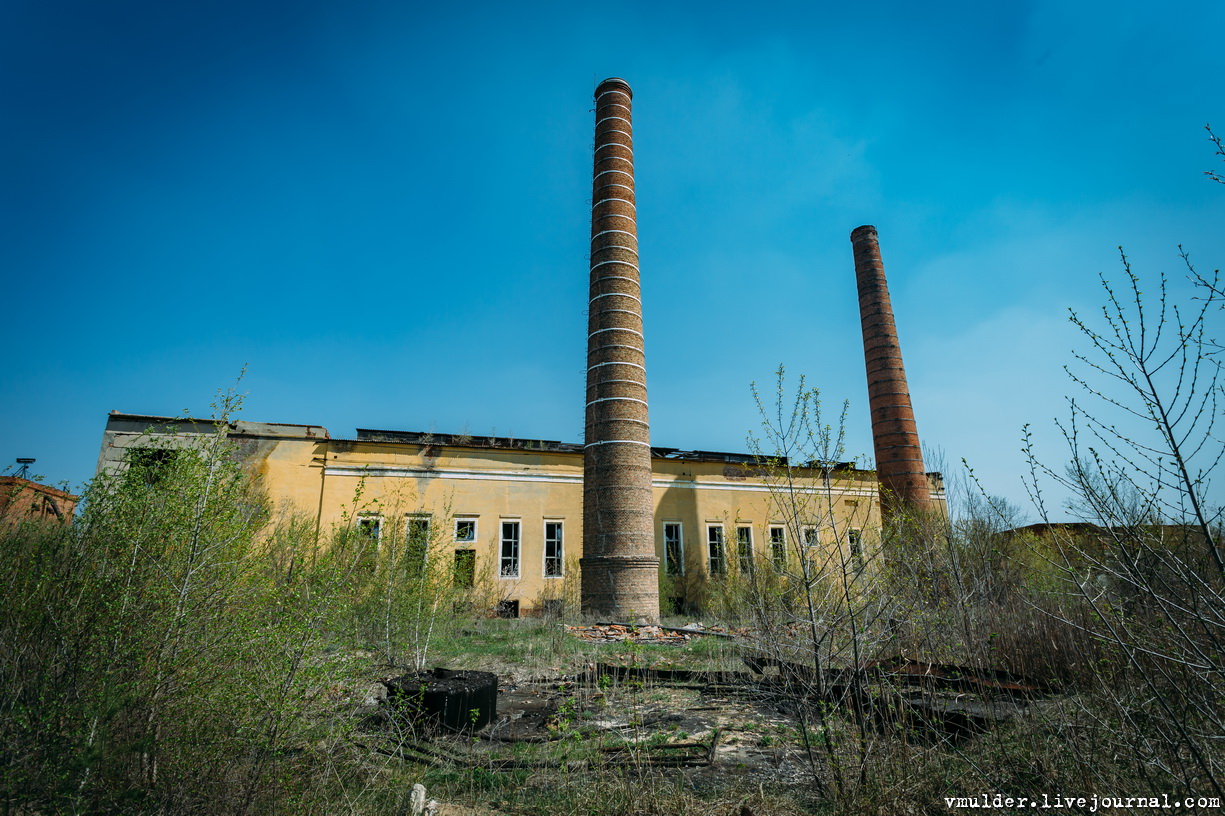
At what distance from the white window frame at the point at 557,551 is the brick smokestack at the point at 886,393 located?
9217 millimetres

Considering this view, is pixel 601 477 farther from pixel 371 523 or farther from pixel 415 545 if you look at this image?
pixel 371 523

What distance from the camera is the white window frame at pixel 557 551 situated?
16.8m

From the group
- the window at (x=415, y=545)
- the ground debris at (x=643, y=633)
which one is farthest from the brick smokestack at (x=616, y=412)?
the window at (x=415, y=545)

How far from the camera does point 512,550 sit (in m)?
16.9

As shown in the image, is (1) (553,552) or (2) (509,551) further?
(1) (553,552)

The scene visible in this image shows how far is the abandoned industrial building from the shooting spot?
13.9 m

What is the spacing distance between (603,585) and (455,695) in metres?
7.26

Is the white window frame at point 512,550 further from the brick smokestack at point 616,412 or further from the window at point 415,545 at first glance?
the brick smokestack at point 616,412

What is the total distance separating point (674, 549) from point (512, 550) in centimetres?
483

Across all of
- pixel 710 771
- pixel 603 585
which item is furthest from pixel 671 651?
pixel 710 771

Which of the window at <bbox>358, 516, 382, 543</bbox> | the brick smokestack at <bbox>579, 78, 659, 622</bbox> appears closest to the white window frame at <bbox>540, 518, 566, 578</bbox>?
the brick smokestack at <bbox>579, 78, 659, 622</bbox>

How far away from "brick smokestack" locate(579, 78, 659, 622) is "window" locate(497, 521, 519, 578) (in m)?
3.51

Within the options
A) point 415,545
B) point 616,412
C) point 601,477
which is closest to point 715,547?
point 601,477

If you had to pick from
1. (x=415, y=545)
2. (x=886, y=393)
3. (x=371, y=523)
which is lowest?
(x=371, y=523)
